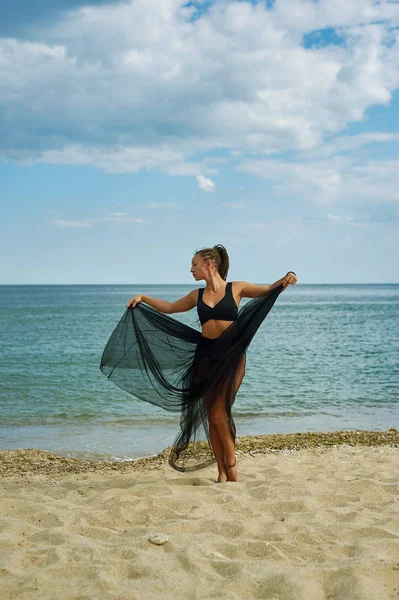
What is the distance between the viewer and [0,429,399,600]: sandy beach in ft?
11.1

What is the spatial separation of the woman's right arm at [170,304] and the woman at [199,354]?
0.01 meters

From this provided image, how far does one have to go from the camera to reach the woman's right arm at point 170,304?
249 inches

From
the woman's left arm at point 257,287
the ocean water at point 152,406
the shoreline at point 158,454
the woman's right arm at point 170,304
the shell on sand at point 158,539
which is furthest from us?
the ocean water at point 152,406

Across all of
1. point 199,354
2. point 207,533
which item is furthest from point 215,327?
point 207,533

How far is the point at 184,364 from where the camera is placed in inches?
256

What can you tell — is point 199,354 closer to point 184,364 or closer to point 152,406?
point 184,364

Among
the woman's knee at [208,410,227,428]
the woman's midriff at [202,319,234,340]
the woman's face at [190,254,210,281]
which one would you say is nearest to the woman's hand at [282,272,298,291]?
the woman's midriff at [202,319,234,340]

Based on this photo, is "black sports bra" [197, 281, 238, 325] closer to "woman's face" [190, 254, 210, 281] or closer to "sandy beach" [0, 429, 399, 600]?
"woman's face" [190, 254, 210, 281]

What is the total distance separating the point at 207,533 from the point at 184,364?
2395 mm

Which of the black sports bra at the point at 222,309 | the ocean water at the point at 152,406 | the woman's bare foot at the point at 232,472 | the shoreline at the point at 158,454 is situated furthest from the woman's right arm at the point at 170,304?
the ocean water at the point at 152,406

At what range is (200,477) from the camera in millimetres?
6348

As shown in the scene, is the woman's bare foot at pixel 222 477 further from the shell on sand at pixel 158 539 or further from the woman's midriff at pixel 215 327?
the shell on sand at pixel 158 539

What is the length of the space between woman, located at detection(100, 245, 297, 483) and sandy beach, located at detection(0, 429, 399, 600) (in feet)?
1.38

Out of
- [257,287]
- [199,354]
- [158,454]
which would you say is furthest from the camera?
[158,454]
